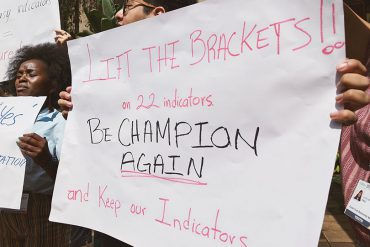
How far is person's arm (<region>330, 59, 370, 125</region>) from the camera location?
0.85 m

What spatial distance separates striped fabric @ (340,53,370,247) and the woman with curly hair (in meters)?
1.19

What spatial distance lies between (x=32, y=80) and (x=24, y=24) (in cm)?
39

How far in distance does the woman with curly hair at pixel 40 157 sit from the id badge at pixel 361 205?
1217 mm

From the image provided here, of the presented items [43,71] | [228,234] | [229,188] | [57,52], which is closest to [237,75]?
[229,188]

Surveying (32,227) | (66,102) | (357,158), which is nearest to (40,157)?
(66,102)

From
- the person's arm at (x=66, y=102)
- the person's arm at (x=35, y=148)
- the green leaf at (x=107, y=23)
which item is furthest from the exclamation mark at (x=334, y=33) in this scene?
the green leaf at (x=107, y=23)

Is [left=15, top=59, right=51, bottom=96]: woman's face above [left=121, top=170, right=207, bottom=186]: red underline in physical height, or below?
above

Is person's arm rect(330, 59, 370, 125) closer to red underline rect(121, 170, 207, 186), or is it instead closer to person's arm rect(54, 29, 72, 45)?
red underline rect(121, 170, 207, 186)

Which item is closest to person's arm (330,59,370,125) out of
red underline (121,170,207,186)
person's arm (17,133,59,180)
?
red underline (121,170,207,186)

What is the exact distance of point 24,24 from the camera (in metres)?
2.05

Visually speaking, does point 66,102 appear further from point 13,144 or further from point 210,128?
point 210,128

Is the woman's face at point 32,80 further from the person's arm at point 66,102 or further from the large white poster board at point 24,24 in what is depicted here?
the person's arm at point 66,102

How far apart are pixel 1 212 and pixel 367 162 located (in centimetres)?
171

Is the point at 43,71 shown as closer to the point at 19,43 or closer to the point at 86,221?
the point at 19,43
